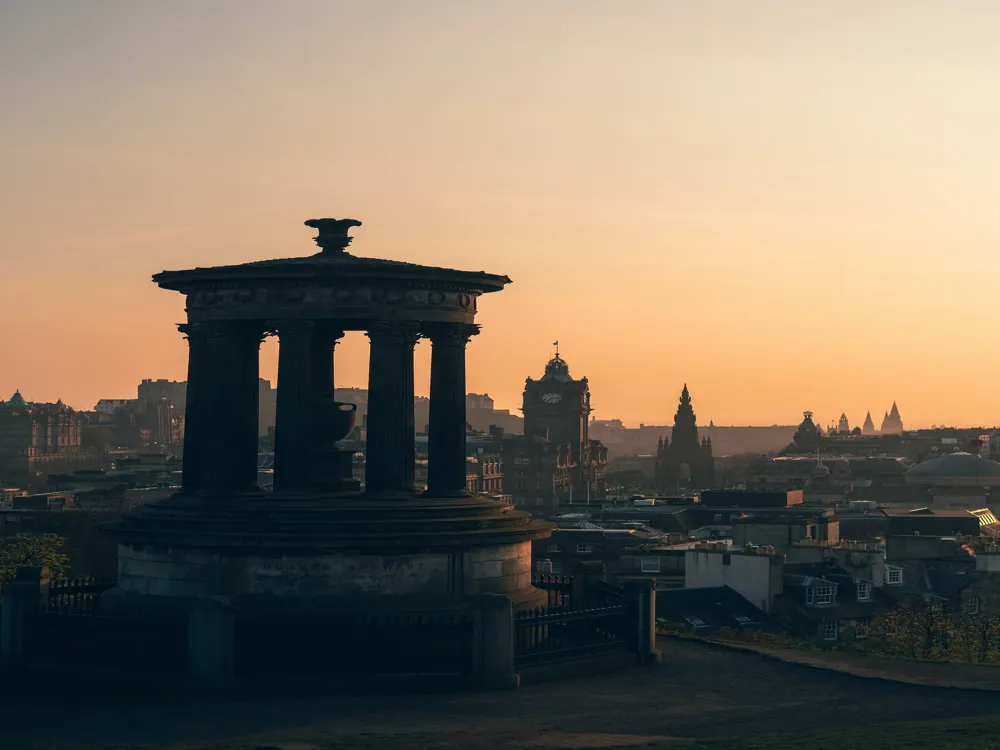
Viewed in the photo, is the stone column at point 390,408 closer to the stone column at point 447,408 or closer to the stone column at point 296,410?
the stone column at point 447,408

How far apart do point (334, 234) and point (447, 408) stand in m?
4.92

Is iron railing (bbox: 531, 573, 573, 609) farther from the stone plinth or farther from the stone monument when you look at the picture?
the stone plinth

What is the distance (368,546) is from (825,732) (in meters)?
10.7

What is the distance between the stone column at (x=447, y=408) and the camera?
139 ft

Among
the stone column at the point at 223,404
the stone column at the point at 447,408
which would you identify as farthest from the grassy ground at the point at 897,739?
the stone column at the point at 223,404

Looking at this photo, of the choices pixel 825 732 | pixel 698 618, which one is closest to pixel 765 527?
pixel 698 618

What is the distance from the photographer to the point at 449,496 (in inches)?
1652

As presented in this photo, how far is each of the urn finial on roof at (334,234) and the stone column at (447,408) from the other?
3.31m

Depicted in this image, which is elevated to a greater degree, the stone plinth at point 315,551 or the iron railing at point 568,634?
the stone plinth at point 315,551

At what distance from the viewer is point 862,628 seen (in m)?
94.5

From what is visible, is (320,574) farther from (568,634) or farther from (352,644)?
(568,634)

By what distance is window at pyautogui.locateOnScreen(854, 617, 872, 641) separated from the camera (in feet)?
303

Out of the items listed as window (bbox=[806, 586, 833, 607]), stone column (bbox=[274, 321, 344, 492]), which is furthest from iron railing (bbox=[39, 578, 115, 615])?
window (bbox=[806, 586, 833, 607])

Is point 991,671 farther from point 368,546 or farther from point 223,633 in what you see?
point 223,633
